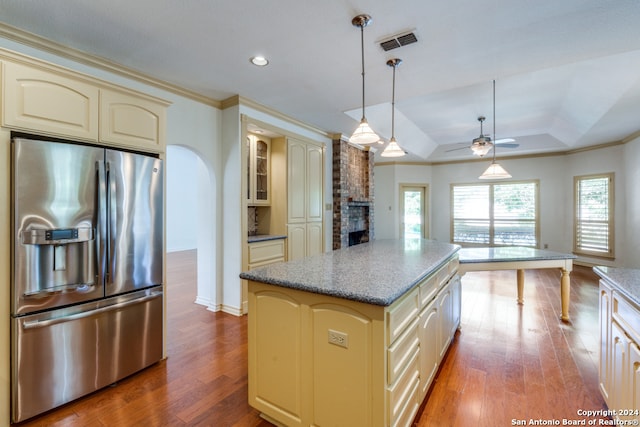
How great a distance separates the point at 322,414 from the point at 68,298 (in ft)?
5.88

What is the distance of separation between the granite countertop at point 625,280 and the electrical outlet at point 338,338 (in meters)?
1.37

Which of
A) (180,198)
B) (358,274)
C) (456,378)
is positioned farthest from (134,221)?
(180,198)

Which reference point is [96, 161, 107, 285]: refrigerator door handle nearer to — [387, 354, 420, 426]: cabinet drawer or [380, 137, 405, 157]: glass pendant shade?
[387, 354, 420, 426]: cabinet drawer

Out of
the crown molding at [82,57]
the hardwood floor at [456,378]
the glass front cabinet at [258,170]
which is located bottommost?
the hardwood floor at [456,378]

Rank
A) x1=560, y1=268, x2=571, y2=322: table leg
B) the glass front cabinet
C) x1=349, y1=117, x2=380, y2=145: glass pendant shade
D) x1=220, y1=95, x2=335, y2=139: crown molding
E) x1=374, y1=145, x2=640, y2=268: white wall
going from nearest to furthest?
x1=349, y1=117, x2=380, y2=145: glass pendant shade → x1=560, y1=268, x2=571, y2=322: table leg → x1=220, y1=95, x2=335, y2=139: crown molding → the glass front cabinet → x1=374, y1=145, x2=640, y2=268: white wall

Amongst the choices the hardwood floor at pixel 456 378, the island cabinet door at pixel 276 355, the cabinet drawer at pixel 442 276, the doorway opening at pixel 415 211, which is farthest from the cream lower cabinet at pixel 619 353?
the doorway opening at pixel 415 211

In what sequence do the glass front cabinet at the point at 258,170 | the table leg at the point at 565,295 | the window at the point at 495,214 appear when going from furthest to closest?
the window at the point at 495,214
the glass front cabinet at the point at 258,170
the table leg at the point at 565,295

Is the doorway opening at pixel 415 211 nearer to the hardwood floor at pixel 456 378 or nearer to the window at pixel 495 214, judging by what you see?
the window at pixel 495 214

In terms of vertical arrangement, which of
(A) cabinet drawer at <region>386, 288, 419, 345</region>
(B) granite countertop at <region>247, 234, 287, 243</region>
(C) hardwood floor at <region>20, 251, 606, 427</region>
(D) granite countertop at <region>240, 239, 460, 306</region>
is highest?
(B) granite countertop at <region>247, 234, 287, 243</region>

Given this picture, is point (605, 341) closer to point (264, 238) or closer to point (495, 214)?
point (264, 238)

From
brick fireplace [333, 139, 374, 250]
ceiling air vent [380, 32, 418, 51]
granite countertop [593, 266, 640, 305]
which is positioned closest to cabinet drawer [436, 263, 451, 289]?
granite countertop [593, 266, 640, 305]

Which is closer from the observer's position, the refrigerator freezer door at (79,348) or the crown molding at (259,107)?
the refrigerator freezer door at (79,348)

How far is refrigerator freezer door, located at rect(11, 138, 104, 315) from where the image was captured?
1765mm

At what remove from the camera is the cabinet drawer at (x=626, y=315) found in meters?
1.41
